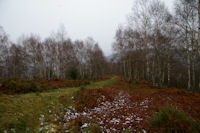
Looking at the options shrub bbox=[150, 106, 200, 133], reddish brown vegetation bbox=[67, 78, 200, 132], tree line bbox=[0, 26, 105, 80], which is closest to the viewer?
shrub bbox=[150, 106, 200, 133]

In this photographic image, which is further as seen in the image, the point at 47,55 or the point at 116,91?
the point at 47,55

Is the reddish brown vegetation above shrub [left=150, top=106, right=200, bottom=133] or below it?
below

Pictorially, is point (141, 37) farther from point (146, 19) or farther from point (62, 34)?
point (62, 34)

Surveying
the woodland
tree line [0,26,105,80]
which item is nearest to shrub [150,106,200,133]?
the woodland

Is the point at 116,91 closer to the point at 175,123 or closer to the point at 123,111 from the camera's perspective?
the point at 123,111

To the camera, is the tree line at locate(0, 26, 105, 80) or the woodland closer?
the woodland

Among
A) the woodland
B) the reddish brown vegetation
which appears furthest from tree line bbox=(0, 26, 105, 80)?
the reddish brown vegetation

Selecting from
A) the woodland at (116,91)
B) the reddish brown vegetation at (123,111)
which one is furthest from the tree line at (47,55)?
the reddish brown vegetation at (123,111)

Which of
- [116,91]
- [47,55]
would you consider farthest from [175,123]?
[47,55]

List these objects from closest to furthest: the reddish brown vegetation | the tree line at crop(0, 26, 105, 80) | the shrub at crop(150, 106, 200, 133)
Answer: the shrub at crop(150, 106, 200, 133) → the reddish brown vegetation → the tree line at crop(0, 26, 105, 80)

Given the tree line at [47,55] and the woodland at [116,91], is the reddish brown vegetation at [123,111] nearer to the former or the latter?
the woodland at [116,91]

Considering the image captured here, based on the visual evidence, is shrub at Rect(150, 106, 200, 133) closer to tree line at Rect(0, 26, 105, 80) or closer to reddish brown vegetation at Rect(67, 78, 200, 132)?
reddish brown vegetation at Rect(67, 78, 200, 132)

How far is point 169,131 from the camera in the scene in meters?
2.52

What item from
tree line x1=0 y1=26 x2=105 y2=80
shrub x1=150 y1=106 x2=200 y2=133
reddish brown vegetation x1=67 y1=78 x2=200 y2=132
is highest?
tree line x1=0 y1=26 x2=105 y2=80
